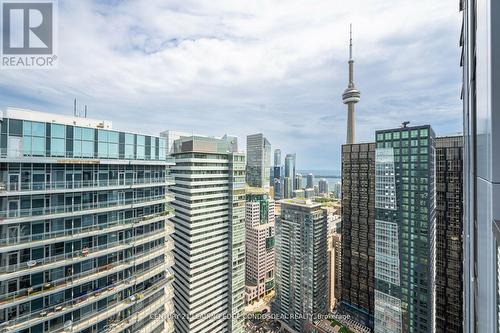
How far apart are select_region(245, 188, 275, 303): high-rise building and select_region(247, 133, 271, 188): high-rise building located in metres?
83.6

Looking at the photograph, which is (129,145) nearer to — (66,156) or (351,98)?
(66,156)

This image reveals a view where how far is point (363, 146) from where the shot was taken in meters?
54.2

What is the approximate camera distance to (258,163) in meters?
185

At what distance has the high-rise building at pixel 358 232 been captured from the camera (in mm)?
51562

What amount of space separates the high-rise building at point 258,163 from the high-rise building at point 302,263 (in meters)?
110

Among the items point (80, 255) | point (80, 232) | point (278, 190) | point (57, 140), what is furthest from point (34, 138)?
point (278, 190)

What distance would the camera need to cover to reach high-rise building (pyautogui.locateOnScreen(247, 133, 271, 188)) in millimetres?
179500

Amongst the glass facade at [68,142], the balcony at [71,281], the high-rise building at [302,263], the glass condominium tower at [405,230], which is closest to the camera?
the balcony at [71,281]

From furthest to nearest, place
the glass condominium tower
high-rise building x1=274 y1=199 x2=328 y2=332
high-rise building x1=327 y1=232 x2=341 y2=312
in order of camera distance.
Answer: high-rise building x1=327 y1=232 x2=341 y2=312, high-rise building x1=274 y1=199 x2=328 y2=332, the glass condominium tower

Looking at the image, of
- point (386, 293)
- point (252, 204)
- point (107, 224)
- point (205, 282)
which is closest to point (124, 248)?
point (107, 224)

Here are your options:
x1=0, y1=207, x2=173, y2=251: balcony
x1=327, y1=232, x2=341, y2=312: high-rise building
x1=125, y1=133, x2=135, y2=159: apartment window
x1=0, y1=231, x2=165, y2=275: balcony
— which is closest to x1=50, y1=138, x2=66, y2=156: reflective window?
x1=125, y1=133, x2=135, y2=159: apartment window

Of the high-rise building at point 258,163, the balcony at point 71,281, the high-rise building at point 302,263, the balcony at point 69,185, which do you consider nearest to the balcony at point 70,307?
the balcony at point 71,281

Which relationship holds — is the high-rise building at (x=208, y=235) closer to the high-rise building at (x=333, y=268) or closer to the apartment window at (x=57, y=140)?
the apartment window at (x=57, y=140)

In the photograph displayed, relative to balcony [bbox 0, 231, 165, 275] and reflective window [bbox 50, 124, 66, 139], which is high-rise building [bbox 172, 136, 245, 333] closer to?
balcony [bbox 0, 231, 165, 275]
